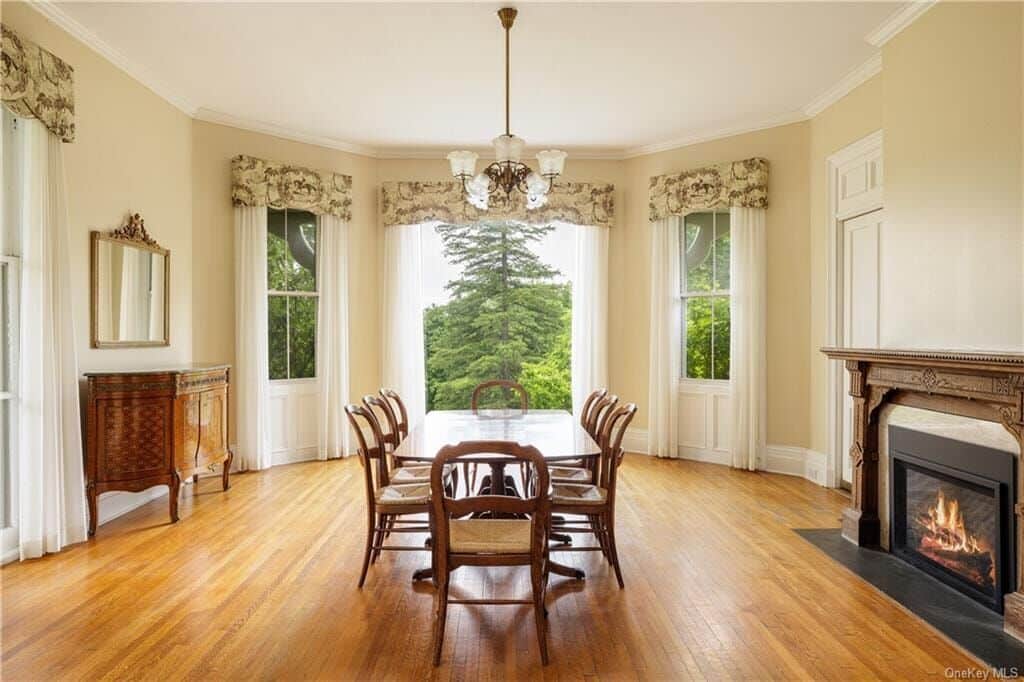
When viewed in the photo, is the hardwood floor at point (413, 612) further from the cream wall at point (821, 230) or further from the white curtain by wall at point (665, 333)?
the white curtain by wall at point (665, 333)

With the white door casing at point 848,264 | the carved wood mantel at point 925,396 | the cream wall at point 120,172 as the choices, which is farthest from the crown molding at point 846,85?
the cream wall at point 120,172

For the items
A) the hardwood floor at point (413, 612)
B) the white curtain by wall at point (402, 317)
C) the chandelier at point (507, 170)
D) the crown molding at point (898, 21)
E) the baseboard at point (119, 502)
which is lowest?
the hardwood floor at point (413, 612)

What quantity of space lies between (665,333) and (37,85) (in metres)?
5.17

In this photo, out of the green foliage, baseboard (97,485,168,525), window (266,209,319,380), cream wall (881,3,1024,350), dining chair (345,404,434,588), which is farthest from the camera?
the green foliage

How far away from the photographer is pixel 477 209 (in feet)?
21.6

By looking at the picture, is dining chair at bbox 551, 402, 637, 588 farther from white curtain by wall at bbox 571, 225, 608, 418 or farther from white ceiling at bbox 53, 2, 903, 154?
white curtain by wall at bbox 571, 225, 608, 418

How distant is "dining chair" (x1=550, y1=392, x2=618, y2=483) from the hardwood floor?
45 cm

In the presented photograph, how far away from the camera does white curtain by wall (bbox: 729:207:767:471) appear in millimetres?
5855

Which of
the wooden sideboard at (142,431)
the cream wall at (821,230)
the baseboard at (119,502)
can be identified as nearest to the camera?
the wooden sideboard at (142,431)

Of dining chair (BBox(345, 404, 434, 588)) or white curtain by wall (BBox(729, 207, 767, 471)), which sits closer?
dining chair (BBox(345, 404, 434, 588))

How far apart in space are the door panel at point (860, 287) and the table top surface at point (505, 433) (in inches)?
91.9

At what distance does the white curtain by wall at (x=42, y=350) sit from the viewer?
360cm

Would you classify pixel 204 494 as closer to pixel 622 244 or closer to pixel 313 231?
pixel 313 231

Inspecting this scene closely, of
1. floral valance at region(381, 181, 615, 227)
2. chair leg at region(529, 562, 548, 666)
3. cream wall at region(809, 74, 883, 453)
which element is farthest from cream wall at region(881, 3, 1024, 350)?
floral valance at region(381, 181, 615, 227)
